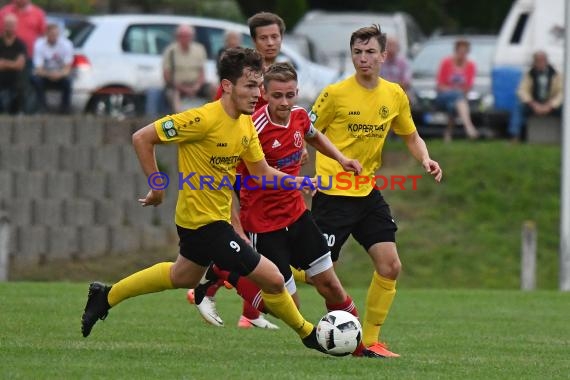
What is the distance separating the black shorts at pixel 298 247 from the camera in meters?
9.45

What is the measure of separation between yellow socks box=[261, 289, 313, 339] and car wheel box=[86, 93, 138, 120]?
11296mm

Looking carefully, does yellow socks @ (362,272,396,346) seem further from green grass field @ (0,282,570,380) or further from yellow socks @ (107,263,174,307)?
yellow socks @ (107,263,174,307)

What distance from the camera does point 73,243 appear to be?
19.0 metres

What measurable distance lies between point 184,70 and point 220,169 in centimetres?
1086

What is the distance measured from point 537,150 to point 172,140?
13.7 metres

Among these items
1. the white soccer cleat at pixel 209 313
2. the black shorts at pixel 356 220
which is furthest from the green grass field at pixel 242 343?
the black shorts at pixel 356 220

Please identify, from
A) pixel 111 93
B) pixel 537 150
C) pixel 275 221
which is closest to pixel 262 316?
pixel 275 221

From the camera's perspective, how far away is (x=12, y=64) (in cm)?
1897

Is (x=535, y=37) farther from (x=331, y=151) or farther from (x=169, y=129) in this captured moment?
(x=169, y=129)

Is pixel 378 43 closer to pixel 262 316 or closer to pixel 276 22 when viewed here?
pixel 276 22

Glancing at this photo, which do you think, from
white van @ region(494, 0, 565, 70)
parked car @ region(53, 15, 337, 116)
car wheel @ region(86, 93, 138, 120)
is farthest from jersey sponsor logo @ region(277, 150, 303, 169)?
white van @ region(494, 0, 565, 70)

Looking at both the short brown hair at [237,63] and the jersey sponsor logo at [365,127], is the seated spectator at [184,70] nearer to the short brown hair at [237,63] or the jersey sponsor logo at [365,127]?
the jersey sponsor logo at [365,127]

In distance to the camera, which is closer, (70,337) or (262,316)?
(70,337)

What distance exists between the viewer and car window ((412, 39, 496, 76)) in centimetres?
2408
